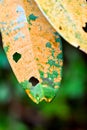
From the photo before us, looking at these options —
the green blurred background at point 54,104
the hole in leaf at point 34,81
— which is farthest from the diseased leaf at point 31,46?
the green blurred background at point 54,104

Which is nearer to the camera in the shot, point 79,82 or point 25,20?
point 25,20

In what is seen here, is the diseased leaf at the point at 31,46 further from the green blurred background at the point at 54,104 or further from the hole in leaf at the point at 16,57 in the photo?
the green blurred background at the point at 54,104

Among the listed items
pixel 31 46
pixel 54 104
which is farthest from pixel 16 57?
pixel 54 104

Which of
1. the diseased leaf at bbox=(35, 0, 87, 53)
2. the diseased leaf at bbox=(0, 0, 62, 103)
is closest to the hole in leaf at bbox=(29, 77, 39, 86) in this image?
the diseased leaf at bbox=(0, 0, 62, 103)

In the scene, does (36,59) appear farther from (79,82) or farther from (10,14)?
(79,82)

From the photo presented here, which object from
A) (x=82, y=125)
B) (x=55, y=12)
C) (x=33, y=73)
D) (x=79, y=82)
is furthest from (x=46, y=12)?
(x=82, y=125)

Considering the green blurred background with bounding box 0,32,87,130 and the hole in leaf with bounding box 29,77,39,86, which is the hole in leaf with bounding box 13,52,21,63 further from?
the green blurred background with bounding box 0,32,87,130
